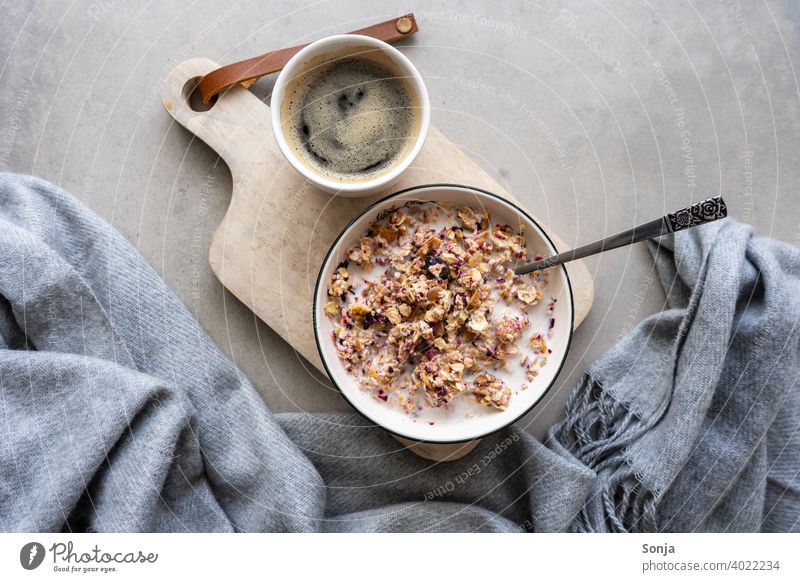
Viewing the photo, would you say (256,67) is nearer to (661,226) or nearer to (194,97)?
(194,97)

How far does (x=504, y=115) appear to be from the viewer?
79 centimetres

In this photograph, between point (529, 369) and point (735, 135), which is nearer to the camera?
point (529, 369)

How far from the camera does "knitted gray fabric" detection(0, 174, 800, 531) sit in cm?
69

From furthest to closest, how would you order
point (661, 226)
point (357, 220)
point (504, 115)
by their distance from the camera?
point (504, 115) < point (357, 220) < point (661, 226)

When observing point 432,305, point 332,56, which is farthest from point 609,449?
point 332,56

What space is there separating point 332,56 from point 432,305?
28cm

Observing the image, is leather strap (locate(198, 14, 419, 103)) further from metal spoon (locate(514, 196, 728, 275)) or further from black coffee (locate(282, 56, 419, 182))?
metal spoon (locate(514, 196, 728, 275))

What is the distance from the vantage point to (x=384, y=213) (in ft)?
2.30

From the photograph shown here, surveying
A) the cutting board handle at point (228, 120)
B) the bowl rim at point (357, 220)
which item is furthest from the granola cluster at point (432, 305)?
the cutting board handle at point (228, 120)

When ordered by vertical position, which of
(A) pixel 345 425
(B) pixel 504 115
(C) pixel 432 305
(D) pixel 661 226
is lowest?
(A) pixel 345 425
